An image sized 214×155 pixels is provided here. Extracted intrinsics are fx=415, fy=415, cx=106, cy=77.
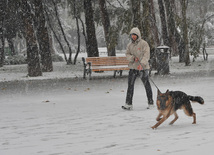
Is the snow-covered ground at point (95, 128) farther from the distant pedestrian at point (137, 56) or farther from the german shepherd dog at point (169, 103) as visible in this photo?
the distant pedestrian at point (137, 56)

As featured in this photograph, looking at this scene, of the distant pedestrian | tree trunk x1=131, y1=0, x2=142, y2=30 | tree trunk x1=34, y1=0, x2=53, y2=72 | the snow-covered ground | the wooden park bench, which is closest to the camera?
the snow-covered ground

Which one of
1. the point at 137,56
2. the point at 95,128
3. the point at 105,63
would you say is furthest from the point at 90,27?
the point at 95,128

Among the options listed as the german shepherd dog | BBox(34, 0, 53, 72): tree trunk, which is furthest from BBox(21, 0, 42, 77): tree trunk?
the german shepherd dog

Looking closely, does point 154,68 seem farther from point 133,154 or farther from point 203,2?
point 203,2

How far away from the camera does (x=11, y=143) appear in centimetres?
633

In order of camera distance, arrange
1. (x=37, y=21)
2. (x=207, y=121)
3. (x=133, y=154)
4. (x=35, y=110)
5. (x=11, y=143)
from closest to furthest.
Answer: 1. (x=133, y=154)
2. (x=11, y=143)
3. (x=207, y=121)
4. (x=35, y=110)
5. (x=37, y=21)

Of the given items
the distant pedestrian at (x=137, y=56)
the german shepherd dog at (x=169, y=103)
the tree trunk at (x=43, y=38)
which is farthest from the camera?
the tree trunk at (x=43, y=38)

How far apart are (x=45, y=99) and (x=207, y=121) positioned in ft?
19.0

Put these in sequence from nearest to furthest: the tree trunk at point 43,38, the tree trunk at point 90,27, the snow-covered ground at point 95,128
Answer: the snow-covered ground at point 95,128
the tree trunk at point 90,27
the tree trunk at point 43,38

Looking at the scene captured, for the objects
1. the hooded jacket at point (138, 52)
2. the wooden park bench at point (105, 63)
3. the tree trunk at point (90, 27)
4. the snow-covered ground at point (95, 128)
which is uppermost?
the tree trunk at point (90, 27)

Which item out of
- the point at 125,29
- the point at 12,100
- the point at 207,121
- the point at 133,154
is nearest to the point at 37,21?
the point at 125,29

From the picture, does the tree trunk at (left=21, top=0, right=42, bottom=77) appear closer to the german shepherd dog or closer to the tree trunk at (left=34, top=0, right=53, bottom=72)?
the tree trunk at (left=34, top=0, right=53, bottom=72)

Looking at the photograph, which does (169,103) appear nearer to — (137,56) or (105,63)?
(137,56)

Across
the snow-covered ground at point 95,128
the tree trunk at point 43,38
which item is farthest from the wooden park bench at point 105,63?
the snow-covered ground at point 95,128
